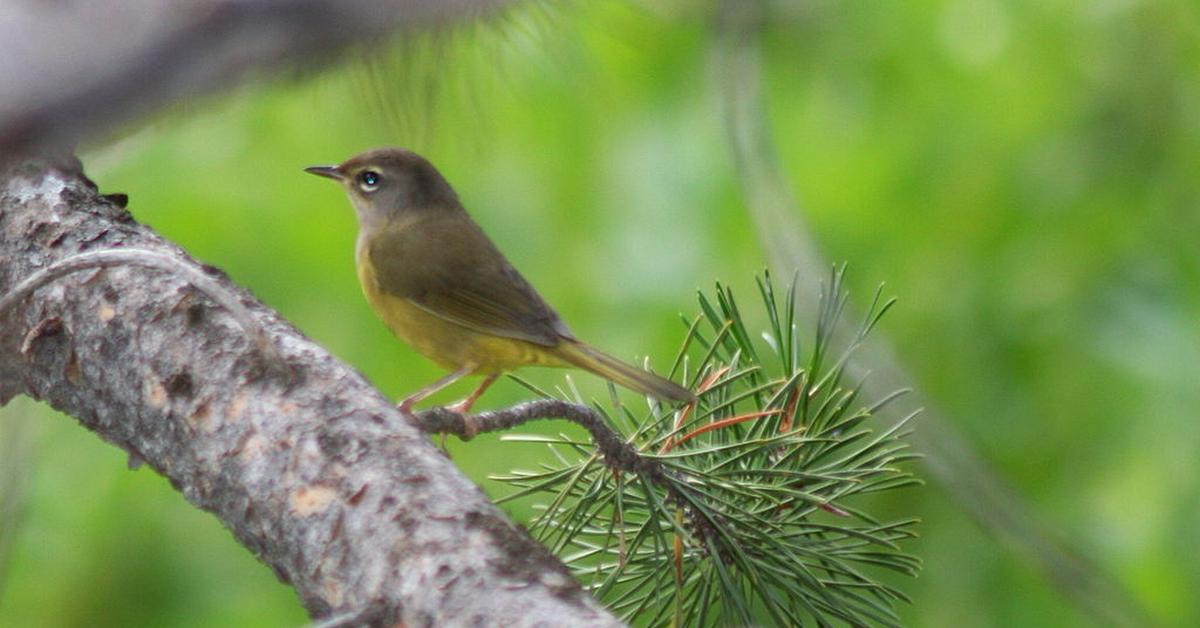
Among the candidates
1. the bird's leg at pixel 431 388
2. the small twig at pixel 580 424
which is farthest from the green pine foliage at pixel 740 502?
the bird's leg at pixel 431 388

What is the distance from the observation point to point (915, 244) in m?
2.81

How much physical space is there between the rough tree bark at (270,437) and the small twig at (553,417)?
207 mm

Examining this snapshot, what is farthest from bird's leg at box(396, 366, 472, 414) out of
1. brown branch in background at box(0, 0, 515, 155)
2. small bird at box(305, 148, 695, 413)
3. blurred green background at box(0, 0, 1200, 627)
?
brown branch in background at box(0, 0, 515, 155)

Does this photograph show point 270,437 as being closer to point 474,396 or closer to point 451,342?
point 474,396

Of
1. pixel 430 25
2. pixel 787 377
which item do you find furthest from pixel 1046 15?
pixel 430 25

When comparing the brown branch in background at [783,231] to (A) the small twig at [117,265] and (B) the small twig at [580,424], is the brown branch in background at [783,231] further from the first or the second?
(A) the small twig at [117,265]

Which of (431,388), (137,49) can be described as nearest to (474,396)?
(431,388)

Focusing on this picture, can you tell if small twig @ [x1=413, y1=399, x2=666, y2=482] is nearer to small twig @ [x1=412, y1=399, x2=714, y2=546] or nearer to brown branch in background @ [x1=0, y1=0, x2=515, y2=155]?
small twig @ [x1=412, y1=399, x2=714, y2=546]

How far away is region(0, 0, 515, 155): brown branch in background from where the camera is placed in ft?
1.28

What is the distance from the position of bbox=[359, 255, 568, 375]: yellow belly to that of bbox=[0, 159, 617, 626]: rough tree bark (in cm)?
101

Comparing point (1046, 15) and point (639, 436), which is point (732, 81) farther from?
point (1046, 15)

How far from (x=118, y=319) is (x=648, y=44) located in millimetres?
1874

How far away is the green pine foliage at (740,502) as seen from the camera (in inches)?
60.1

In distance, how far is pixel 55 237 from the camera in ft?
5.48
